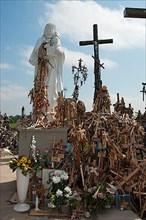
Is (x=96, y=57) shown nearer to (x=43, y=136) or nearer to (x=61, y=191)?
(x=43, y=136)

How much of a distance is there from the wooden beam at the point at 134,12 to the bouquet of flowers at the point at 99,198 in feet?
10.7

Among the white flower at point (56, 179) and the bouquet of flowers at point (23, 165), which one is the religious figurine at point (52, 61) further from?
the white flower at point (56, 179)

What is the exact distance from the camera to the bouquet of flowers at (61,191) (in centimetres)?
→ 520

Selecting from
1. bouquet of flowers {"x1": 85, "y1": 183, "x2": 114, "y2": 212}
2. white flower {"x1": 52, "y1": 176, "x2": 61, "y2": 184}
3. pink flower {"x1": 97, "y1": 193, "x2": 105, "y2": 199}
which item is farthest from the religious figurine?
pink flower {"x1": 97, "y1": 193, "x2": 105, "y2": 199}

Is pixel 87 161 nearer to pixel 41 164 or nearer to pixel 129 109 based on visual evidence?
pixel 41 164

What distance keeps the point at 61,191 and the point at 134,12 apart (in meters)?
3.49

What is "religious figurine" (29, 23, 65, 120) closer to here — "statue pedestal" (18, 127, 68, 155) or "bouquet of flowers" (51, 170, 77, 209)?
"statue pedestal" (18, 127, 68, 155)

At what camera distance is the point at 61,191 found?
17.3ft

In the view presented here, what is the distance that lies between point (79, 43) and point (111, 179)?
165 inches

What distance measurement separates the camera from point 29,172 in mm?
5664

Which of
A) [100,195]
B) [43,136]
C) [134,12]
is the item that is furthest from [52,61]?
[100,195]

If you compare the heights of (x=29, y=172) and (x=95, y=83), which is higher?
(x=95, y=83)

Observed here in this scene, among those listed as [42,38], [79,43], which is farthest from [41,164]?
[42,38]

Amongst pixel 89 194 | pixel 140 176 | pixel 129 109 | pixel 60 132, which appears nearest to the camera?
pixel 89 194
